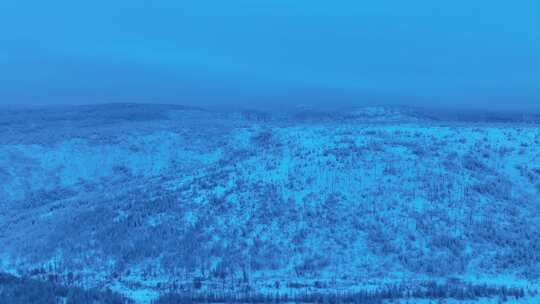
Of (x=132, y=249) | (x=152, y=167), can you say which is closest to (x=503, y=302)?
(x=132, y=249)

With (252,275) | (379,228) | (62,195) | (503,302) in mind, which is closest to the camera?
(503,302)

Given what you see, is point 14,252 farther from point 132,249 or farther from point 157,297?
point 157,297

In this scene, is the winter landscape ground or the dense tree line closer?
the dense tree line

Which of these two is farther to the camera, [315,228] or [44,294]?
[315,228]

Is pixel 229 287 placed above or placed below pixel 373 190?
below

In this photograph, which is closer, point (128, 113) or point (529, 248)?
point (529, 248)

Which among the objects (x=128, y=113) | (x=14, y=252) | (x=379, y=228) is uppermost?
(x=128, y=113)

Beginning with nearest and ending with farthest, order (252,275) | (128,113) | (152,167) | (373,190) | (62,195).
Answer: (252,275) → (373,190) → (62,195) → (152,167) → (128,113)

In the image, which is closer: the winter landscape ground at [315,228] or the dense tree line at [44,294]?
the dense tree line at [44,294]
